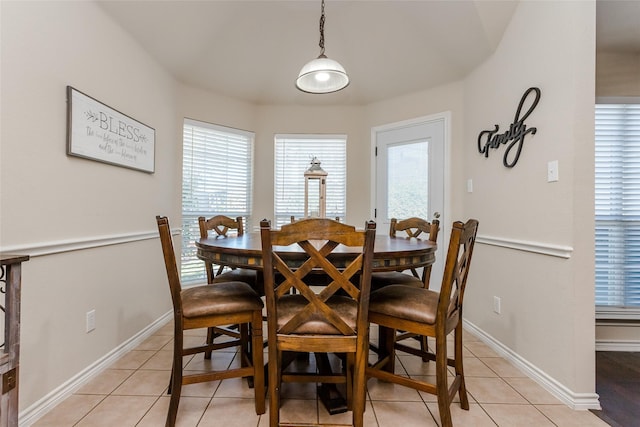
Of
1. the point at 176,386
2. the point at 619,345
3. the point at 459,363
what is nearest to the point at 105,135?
the point at 176,386

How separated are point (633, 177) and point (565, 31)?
5.03 feet

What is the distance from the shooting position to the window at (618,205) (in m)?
2.46

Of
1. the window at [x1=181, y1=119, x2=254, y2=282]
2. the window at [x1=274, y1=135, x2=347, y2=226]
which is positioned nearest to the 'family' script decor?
the window at [x1=274, y1=135, x2=347, y2=226]

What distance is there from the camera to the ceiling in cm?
231

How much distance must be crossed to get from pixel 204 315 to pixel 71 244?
97 centimetres

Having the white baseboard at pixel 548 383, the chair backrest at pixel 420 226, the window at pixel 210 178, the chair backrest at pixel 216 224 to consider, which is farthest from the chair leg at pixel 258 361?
the window at pixel 210 178

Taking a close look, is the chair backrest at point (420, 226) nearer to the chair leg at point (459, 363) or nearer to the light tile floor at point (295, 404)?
the chair leg at point (459, 363)

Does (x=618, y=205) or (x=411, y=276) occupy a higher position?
(x=618, y=205)

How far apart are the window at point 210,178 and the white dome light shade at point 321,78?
1639 millimetres

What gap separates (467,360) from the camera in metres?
2.20

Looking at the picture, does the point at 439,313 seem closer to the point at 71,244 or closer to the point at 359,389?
the point at 359,389

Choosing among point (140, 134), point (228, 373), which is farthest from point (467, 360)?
point (140, 134)

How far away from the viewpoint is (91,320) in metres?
1.93

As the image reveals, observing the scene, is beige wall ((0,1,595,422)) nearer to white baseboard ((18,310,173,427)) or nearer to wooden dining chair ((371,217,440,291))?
white baseboard ((18,310,173,427))
